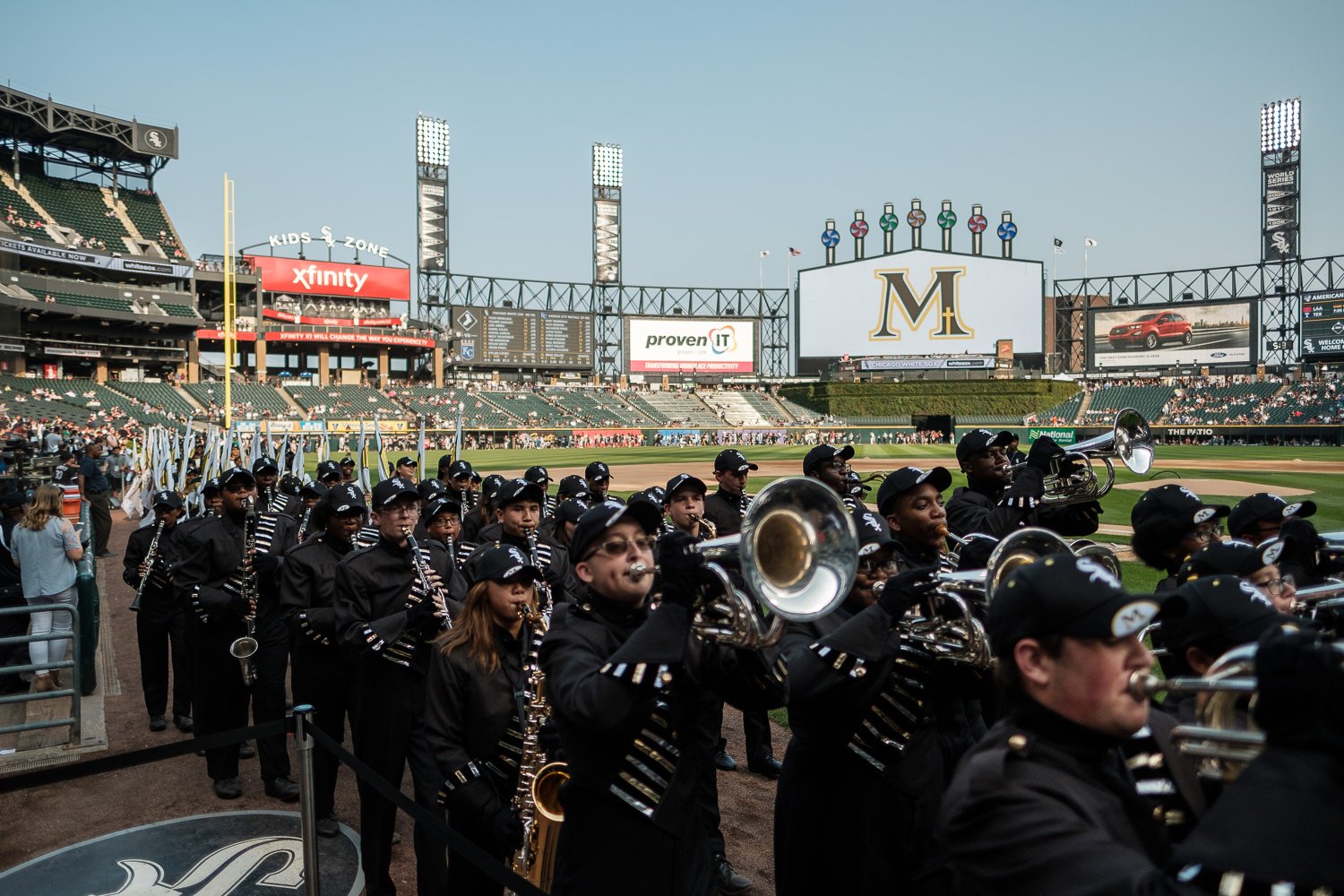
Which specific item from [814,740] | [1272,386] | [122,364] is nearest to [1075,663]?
[814,740]

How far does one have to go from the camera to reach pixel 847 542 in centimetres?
337

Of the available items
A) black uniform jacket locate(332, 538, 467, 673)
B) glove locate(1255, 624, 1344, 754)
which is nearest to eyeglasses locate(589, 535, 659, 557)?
glove locate(1255, 624, 1344, 754)

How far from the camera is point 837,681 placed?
3.23 metres

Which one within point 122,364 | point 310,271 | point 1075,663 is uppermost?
point 310,271

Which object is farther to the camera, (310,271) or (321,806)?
(310,271)

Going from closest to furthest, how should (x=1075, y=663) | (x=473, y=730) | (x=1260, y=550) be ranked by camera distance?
1. (x=1075, y=663)
2. (x=1260, y=550)
3. (x=473, y=730)

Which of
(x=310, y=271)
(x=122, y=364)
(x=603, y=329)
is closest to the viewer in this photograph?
(x=122, y=364)

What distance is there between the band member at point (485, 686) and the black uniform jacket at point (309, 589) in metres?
2.65

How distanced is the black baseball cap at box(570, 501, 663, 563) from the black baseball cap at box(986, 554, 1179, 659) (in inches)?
57.7

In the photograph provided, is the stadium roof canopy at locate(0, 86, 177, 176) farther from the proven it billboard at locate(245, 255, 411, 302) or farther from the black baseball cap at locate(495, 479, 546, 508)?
the black baseball cap at locate(495, 479, 546, 508)

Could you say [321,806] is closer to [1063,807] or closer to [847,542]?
[847,542]

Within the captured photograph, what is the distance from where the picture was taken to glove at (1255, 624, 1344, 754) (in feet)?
4.94

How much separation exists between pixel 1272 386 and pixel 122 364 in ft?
275

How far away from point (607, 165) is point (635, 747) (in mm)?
95024
